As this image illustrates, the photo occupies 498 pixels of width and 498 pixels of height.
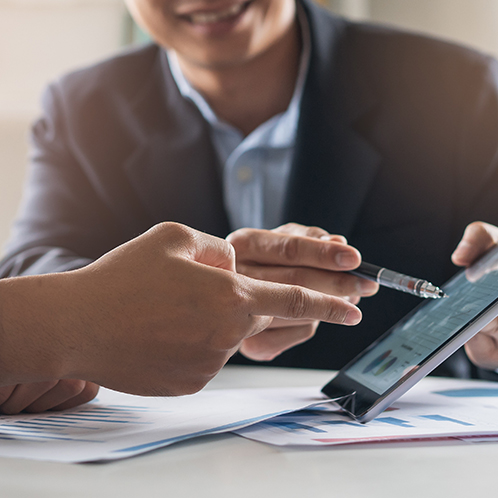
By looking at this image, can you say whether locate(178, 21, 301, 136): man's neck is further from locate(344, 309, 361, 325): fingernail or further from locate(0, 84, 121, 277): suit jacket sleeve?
locate(344, 309, 361, 325): fingernail

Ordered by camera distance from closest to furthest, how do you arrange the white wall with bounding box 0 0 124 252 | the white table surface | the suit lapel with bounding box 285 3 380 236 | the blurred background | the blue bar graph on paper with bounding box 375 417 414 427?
1. the white table surface
2. the blue bar graph on paper with bounding box 375 417 414 427
3. the suit lapel with bounding box 285 3 380 236
4. the blurred background
5. the white wall with bounding box 0 0 124 252

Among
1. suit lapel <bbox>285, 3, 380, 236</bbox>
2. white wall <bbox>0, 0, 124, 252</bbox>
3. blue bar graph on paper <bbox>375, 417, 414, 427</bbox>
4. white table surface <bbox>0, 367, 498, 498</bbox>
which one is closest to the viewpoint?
white table surface <bbox>0, 367, 498, 498</bbox>

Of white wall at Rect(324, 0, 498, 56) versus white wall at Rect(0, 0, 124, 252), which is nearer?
white wall at Rect(324, 0, 498, 56)

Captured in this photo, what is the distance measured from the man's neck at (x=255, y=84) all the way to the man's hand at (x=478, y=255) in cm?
61

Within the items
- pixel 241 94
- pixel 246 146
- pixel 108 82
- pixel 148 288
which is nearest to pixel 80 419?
pixel 148 288

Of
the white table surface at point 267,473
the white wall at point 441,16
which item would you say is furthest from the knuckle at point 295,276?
the white wall at point 441,16

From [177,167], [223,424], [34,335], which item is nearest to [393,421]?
[223,424]

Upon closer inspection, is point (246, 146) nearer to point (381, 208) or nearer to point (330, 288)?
point (381, 208)

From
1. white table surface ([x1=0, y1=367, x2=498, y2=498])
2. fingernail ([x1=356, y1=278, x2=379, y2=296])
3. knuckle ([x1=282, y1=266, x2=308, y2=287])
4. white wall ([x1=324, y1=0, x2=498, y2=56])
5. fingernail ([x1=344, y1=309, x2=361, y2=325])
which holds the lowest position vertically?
white table surface ([x1=0, y1=367, x2=498, y2=498])

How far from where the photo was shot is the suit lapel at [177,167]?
1.00m

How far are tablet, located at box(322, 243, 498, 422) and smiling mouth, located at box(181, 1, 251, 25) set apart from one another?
0.64 metres

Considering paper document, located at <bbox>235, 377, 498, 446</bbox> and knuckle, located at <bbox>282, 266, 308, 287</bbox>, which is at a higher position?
knuckle, located at <bbox>282, 266, 308, 287</bbox>

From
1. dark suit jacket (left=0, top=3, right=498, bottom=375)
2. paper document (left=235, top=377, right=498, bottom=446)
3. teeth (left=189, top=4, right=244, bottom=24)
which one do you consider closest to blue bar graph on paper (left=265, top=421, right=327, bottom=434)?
paper document (left=235, top=377, right=498, bottom=446)

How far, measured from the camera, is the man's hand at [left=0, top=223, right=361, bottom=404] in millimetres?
328
